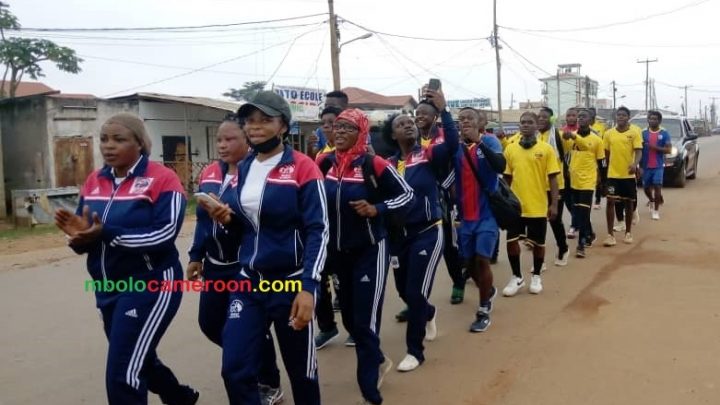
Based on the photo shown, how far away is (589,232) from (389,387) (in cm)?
584

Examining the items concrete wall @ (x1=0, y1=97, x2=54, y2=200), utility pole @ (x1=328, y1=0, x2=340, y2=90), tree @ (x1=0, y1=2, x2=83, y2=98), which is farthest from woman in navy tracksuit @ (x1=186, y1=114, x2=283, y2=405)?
tree @ (x1=0, y1=2, x2=83, y2=98)

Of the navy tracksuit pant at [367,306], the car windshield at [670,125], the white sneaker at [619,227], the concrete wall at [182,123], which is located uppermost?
the concrete wall at [182,123]

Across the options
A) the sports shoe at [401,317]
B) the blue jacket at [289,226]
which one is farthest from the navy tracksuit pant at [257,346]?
the sports shoe at [401,317]

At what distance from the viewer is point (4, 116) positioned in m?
18.0

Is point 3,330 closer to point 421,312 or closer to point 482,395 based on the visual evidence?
point 421,312

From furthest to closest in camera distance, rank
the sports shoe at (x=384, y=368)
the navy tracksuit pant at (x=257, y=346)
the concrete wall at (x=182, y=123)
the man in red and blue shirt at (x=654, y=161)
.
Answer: the concrete wall at (x=182, y=123) < the man in red and blue shirt at (x=654, y=161) < the sports shoe at (x=384, y=368) < the navy tracksuit pant at (x=257, y=346)

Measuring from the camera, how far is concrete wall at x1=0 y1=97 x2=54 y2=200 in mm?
17312

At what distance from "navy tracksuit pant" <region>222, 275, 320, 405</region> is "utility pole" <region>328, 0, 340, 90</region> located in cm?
1753

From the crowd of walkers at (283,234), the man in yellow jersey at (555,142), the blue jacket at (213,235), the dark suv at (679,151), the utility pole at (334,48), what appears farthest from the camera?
the utility pole at (334,48)

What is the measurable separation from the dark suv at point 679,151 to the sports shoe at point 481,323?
12314mm

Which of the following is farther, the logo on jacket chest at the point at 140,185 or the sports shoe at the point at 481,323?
the sports shoe at the point at 481,323

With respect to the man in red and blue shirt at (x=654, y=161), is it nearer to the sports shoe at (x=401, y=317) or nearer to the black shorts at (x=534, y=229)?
the black shorts at (x=534, y=229)

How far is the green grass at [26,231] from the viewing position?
12698 millimetres

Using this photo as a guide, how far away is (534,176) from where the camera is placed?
21.9ft
